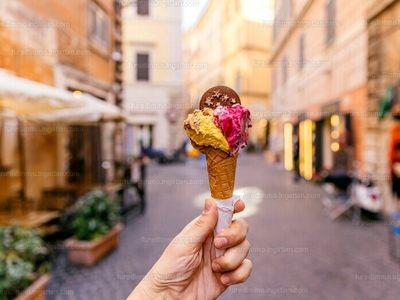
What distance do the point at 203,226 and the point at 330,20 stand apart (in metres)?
12.9

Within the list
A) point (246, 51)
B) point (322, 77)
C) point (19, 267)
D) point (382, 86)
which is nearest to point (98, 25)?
point (322, 77)

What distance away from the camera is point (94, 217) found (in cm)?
566

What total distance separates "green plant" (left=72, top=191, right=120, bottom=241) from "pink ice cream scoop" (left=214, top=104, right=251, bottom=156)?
177 inches

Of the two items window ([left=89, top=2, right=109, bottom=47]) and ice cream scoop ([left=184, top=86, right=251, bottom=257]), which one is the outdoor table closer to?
ice cream scoop ([left=184, top=86, right=251, bottom=257])

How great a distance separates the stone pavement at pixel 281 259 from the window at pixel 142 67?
→ 1634 centimetres

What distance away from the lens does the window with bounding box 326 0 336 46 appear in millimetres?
12070

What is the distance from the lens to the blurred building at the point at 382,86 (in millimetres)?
7441

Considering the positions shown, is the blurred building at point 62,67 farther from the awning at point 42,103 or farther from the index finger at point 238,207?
the index finger at point 238,207

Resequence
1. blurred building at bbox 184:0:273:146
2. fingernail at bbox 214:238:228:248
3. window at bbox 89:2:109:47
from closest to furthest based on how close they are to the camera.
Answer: fingernail at bbox 214:238:228:248
window at bbox 89:2:109:47
blurred building at bbox 184:0:273:146

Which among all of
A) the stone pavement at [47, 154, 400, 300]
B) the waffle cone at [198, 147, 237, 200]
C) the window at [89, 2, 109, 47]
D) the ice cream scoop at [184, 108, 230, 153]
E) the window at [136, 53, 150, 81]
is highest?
the window at [136, 53, 150, 81]

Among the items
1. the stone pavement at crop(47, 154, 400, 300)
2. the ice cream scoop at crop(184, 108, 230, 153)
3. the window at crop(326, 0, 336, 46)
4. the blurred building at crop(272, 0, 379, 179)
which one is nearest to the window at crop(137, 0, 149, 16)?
the blurred building at crop(272, 0, 379, 179)

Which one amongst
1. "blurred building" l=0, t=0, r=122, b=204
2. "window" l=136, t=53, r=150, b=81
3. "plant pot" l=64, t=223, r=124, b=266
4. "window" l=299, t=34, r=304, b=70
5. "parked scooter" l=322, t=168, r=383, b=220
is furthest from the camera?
"window" l=136, t=53, r=150, b=81

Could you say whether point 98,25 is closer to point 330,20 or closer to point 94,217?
point 330,20

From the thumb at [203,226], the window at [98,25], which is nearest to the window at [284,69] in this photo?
the window at [98,25]
